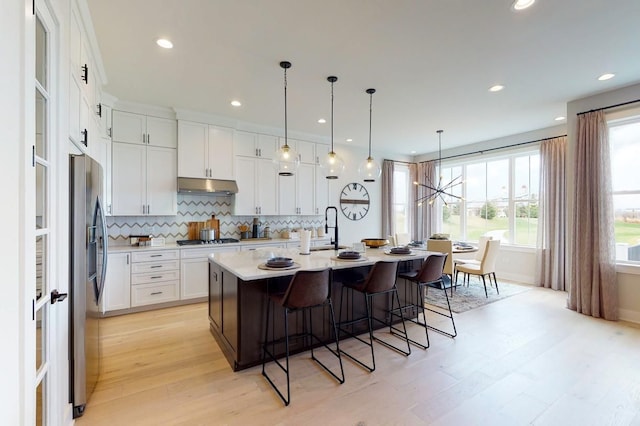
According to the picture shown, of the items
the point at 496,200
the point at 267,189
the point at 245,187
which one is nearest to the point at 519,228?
the point at 496,200

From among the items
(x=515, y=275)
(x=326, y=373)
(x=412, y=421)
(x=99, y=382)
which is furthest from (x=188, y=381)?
(x=515, y=275)

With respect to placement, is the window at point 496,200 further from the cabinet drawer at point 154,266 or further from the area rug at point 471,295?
the cabinet drawer at point 154,266

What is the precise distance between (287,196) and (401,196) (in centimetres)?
345

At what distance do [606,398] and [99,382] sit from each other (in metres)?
3.92

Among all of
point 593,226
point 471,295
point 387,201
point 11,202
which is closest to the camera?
point 11,202

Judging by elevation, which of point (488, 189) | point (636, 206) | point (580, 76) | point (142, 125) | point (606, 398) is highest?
point (580, 76)

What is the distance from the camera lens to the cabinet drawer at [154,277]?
387 cm

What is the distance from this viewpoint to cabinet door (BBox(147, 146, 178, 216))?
4227mm

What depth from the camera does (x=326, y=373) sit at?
2.45 meters

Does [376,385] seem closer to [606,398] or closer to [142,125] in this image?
[606,398]

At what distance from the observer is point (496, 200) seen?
6152 mm

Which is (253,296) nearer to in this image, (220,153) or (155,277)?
(155,277)

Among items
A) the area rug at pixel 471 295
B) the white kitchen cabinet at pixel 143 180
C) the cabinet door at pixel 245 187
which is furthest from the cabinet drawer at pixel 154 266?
the area rug at pixel 471 295

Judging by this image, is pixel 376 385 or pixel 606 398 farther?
pixel 376 385
